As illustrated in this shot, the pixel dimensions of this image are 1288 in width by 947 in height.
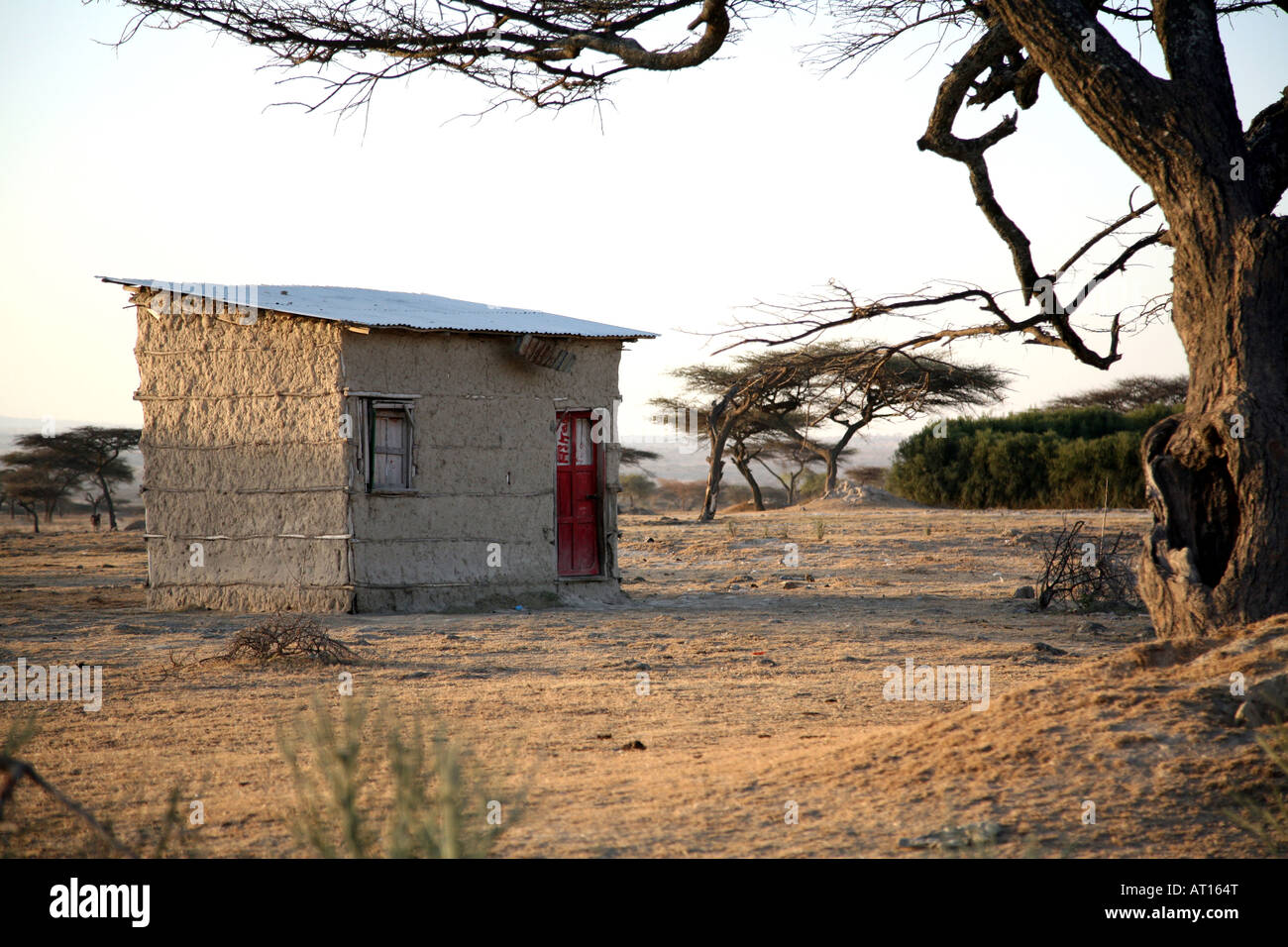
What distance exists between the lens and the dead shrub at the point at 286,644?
8.30m

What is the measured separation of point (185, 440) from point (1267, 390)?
34.8 ft

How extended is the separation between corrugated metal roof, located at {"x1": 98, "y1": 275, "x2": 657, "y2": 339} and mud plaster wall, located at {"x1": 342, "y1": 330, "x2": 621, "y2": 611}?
9.4 inches

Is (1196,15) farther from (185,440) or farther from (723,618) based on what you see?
(185,440)

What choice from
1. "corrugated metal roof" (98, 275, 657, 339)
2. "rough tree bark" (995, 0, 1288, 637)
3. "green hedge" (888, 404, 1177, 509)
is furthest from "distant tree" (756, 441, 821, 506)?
"rough tree bark" (995, 0, 1288, 637)

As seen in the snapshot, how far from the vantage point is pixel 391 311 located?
12.3 meters

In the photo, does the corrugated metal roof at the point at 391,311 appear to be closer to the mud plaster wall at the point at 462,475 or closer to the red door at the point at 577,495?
the mud plaster wall at the point at 462,475

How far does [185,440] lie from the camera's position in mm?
12375

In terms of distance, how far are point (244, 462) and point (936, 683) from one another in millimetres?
7859

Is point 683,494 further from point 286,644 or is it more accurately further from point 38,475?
point 286,644

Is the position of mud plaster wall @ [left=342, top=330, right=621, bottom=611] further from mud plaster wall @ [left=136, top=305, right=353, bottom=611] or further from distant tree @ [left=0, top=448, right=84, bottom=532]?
distant tree @ [left=0, top=448, right=84, bottom=532]
